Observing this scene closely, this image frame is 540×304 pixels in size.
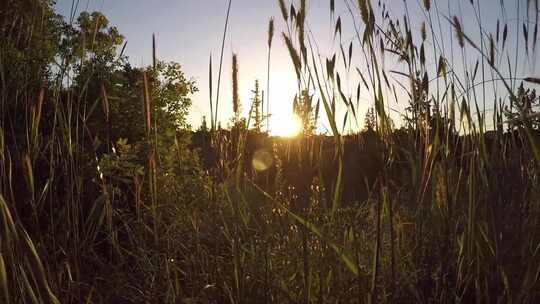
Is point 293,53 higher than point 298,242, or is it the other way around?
point 293,53

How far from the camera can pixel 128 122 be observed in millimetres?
3068

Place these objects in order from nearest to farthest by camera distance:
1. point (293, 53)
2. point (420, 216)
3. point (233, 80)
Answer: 1. point (293, 53)
2. point (420, 216)
3. point (233, 80)

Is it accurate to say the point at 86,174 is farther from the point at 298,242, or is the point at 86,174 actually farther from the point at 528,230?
the point at 528,230

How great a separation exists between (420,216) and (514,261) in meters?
0.33

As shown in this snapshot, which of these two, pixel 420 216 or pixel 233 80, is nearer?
pixel 420 216

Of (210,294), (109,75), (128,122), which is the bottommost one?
(210,294)

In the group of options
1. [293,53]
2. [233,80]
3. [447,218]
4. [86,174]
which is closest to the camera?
[293,53]

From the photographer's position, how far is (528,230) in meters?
1.31

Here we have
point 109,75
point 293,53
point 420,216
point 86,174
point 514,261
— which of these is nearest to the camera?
point 293,53

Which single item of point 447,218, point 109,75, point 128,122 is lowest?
point 447,218

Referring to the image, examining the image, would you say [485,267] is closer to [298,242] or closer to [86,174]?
[298,242]

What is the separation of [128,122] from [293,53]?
2200mm

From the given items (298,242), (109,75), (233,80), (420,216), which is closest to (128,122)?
(109,75)

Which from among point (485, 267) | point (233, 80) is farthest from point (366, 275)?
point (233, 80)
